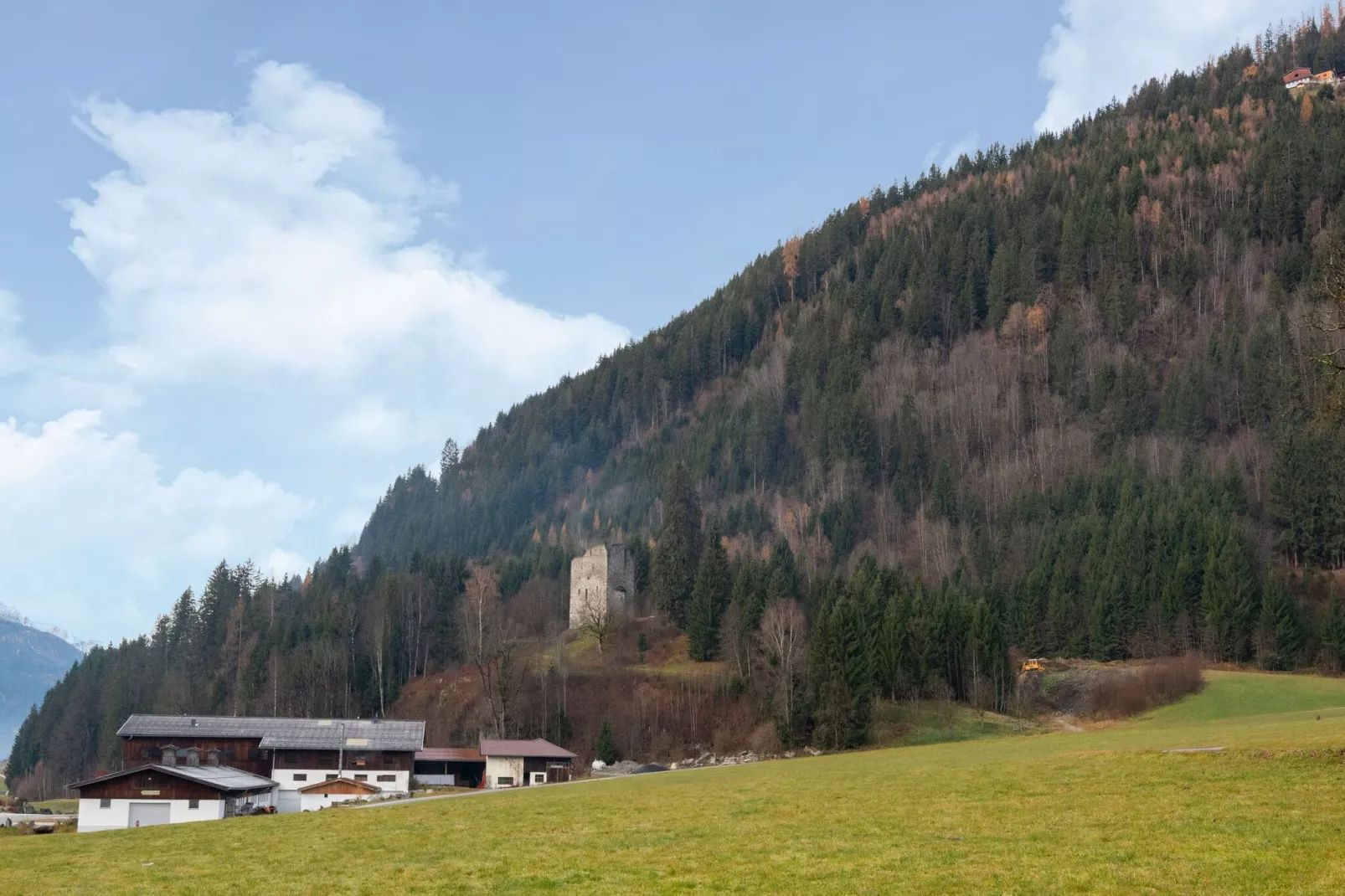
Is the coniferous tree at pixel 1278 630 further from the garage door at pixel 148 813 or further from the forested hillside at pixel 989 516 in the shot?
the garage door at pixel 148 813

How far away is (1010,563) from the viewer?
406 feet

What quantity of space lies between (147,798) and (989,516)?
107795 millimetres

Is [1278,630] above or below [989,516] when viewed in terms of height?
below

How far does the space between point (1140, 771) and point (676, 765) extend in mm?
53711

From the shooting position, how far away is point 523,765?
8244cm

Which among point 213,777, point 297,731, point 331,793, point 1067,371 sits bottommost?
point 331,793

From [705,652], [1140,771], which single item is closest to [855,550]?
[705,652]

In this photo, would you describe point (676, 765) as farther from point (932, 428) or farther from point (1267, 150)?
point (1267, 150)

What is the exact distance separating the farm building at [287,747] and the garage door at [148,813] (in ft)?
47.5

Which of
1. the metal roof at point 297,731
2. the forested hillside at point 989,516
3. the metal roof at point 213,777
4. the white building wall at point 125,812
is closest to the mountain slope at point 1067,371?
the forested hillside at point 989,516

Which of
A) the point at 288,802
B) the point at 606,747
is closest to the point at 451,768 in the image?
the point at 606,747

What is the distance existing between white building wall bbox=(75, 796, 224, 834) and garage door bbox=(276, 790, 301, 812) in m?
12.3

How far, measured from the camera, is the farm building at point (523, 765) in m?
82.1

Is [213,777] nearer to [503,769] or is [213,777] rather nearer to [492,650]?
[503,769]
